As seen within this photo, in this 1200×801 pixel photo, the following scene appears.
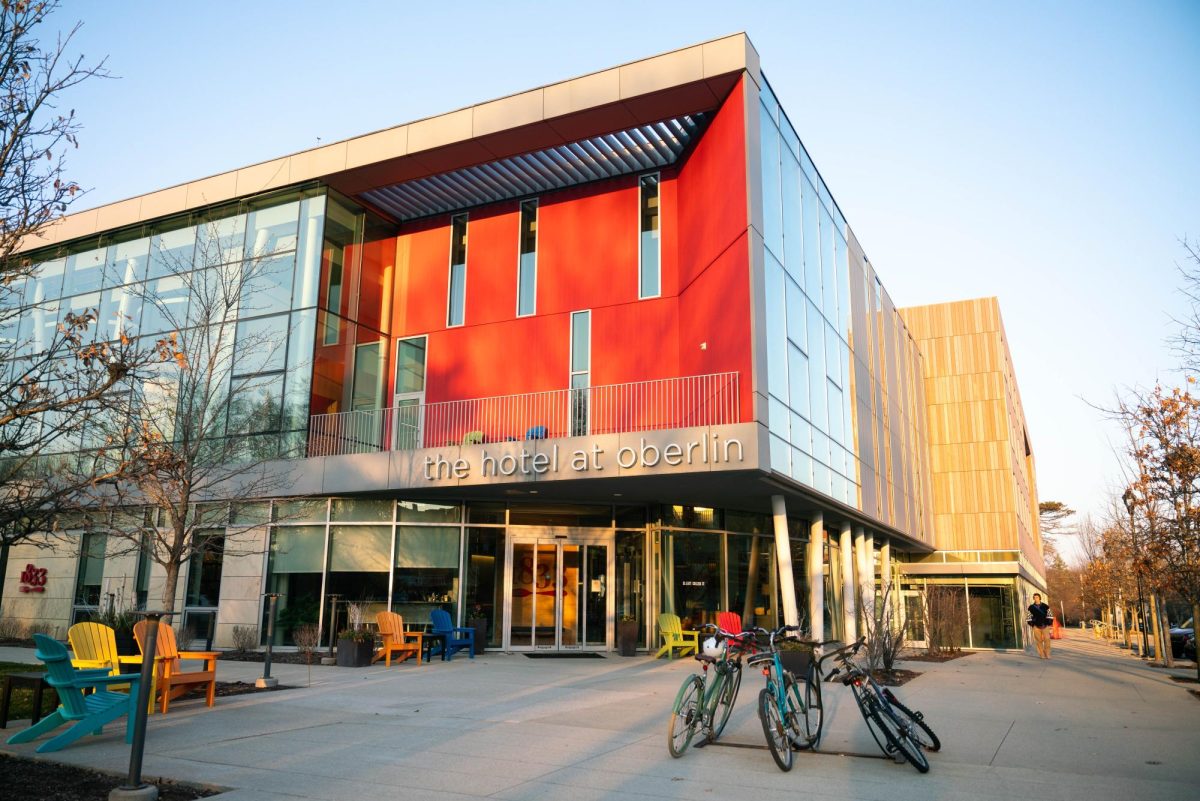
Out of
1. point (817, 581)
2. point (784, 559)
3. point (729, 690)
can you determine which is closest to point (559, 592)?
point (784, 559)

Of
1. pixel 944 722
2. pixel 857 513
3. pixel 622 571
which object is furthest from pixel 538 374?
pixel 944 722

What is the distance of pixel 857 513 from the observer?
2270 cm

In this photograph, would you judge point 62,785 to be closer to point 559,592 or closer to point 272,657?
point 272,657

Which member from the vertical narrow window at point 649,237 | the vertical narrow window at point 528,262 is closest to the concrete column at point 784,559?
the vertical narrow window at point 649,237

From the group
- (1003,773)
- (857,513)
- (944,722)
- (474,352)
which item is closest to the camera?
(1003,773)

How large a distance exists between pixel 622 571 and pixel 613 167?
9399 millimetres

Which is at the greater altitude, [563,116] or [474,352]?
[563,116]

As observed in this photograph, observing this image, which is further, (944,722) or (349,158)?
(349,158)

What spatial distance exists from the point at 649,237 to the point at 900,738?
14.1 metres

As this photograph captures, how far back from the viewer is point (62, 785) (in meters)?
6.32

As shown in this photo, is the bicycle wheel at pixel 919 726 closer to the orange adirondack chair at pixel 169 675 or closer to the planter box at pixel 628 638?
the orange adirondack chair at pixel 169 675

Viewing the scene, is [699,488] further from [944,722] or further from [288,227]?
[288,227]

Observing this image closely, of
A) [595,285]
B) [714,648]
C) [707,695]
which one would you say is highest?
[595,285]

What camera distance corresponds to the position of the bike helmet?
25.5ft
